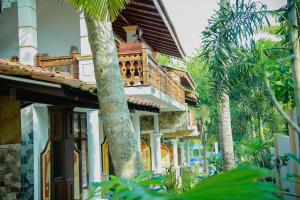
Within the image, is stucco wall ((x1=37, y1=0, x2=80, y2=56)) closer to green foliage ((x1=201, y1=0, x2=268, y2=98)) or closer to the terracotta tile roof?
green foliage ((x1=201, y1=0, x2=268, y2=98))

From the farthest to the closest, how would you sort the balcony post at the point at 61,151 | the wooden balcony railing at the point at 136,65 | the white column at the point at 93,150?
the wooden balcony railing at the point at 136,65 < the white column at the point at 93,150 < the balcony post at the point at 61,151

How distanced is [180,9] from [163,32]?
34.4m

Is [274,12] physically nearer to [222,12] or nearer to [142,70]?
[222,12]

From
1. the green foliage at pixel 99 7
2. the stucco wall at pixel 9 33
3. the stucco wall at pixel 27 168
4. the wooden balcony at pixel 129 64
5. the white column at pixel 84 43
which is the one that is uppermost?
the stucco wall at pixel 9 33

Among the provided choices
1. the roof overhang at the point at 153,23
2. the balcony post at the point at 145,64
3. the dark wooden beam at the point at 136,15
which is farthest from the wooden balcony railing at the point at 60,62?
the dark wooden beam at the point at 136,15

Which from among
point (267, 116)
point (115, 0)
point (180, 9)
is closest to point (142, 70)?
point (115, 0)

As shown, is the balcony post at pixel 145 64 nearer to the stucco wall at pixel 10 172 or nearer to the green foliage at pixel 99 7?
the stucco wall at pixel 10 172

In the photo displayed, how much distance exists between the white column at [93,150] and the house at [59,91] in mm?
25

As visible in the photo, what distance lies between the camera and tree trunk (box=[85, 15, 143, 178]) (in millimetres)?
4910

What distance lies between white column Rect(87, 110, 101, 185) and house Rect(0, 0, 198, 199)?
0.02 metres

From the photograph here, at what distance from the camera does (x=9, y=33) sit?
1282cm

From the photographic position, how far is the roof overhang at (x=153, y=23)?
11.9 m

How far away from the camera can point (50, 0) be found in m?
12.8

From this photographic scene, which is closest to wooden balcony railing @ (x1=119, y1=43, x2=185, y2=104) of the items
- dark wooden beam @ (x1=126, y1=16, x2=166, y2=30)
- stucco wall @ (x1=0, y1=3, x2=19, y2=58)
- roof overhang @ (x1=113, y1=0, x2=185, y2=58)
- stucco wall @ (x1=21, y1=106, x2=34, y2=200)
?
roof overhang @ (x1=113, y1=0, x2=185, y2=58)
